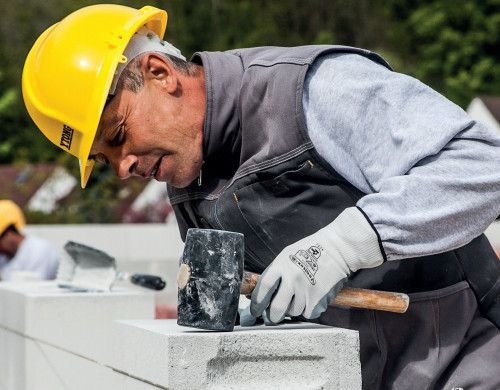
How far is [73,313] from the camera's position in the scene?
4.92m

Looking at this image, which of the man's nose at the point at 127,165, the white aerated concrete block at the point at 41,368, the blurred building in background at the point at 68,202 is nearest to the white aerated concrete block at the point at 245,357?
the man's nose at the point at 127,165

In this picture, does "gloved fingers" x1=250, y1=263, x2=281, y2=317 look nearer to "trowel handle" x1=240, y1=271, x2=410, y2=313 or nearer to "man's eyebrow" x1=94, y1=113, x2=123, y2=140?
"trowel handle" x1=240, y1=271, x2=410, y2=313

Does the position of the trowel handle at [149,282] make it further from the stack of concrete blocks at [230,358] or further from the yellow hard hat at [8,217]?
the yellow hard hat at [8,217]

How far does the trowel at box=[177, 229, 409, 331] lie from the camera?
2826mm

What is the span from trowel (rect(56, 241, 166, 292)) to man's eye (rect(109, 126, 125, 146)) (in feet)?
6.83

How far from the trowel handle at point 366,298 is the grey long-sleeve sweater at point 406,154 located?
0.49 feet

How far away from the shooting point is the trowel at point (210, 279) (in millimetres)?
2826

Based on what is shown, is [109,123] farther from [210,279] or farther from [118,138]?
[210,279]

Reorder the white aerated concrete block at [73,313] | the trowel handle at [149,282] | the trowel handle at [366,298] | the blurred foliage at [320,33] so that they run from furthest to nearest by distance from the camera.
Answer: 1. the blurred foliage at [320,33]
2. the trowel handle at [149,282]
3. the white aerated concrete block at [73,313]
4. the trowel handle at [366,298]

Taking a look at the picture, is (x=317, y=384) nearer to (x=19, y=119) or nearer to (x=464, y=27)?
(x=464, y=27)

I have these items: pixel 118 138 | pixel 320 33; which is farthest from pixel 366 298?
pixel 320 33

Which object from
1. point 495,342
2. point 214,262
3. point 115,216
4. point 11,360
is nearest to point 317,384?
point 214,262

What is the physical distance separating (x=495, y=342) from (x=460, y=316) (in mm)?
135

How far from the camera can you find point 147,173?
338cm
